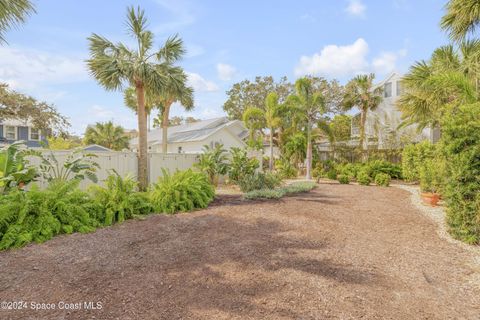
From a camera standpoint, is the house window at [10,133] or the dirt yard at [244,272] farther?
the house window at [10,133]

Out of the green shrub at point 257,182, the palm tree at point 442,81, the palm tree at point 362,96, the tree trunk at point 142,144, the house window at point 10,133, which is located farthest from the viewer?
the house window at point 10,133

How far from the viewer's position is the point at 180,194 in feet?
23.4

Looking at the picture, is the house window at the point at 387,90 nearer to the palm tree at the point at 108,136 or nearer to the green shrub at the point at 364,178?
the green shrub at the point at 364,178

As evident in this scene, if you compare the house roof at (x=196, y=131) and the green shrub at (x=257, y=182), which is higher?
the house roof at (x=196, y=131)

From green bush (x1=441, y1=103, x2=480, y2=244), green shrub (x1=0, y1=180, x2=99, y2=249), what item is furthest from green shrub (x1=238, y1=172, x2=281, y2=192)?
green bush (x1=441, y1=103, x2=480, y2=244)

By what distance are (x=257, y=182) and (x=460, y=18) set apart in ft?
26.6

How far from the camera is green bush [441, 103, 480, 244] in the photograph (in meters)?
4.98

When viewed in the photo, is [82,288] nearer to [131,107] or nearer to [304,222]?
[304,222]

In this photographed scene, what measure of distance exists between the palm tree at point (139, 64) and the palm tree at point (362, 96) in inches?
576

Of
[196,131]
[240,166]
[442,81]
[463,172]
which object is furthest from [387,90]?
[463,172]

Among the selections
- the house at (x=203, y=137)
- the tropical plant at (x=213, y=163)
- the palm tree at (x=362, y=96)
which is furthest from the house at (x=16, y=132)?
the palm tree at (x=362, y=96)

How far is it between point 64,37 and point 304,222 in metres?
8.82

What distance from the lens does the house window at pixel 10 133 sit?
22714 mm

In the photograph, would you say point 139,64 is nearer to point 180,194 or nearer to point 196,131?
point 180,194
